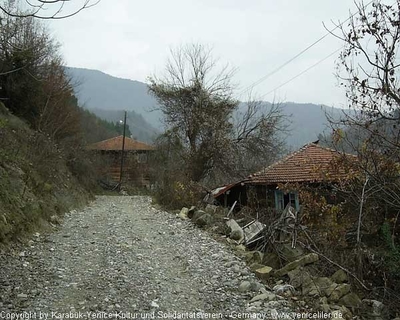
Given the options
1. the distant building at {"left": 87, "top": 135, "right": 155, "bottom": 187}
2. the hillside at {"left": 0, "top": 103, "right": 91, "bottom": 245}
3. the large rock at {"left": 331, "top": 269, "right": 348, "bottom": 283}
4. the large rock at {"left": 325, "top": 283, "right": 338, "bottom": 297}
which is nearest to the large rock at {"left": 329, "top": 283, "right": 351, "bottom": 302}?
the large rock at {"left": 325, "top": 283, "right": 338, "bottom": 297}

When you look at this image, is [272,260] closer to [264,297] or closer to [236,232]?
[264,297]

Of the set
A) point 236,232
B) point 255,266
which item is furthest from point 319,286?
point 236,232

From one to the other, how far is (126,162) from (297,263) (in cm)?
3986

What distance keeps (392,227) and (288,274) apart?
15.4ft

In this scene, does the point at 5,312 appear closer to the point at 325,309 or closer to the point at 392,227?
the point at 325,309

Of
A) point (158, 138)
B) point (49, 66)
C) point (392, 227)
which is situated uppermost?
point (49, 66)

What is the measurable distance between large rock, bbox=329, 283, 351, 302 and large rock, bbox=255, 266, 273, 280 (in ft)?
4.39

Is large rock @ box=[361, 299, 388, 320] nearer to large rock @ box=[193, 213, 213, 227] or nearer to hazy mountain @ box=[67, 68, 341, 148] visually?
hazy mountain @ box=[67, 68, 341, 148]

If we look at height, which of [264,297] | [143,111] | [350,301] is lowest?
[350,301]

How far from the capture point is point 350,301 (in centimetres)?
691

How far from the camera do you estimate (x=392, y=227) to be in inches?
433

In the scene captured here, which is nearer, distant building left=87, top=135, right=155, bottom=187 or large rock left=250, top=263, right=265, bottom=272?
large rock left=250, top=263, right=265, bottom=272

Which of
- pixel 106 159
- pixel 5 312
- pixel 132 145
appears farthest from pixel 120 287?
A: pixel 132 145

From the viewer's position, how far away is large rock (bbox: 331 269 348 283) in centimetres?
787
